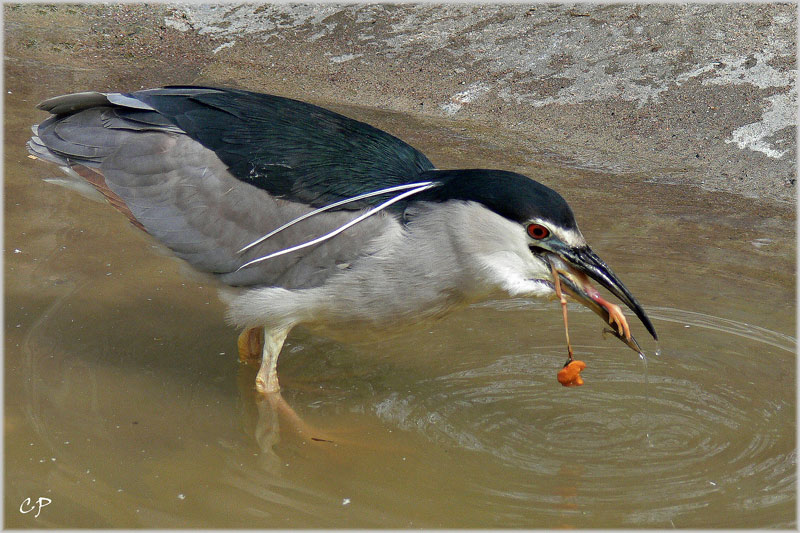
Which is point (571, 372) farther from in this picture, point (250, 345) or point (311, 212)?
point (250, 345)

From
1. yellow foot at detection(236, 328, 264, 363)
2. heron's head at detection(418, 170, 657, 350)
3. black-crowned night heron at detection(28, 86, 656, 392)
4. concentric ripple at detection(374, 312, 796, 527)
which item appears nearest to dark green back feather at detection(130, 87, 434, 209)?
black-crowned night heron at detection(28, 86, 656, 392)

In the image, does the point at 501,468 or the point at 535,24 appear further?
the point at 535,24

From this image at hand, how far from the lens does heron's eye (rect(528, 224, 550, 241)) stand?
356 cm

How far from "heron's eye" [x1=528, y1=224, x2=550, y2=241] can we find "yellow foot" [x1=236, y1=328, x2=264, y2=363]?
1.62m

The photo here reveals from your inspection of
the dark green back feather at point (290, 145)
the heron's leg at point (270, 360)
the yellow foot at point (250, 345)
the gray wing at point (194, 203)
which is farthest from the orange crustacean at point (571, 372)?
the yellow foot at point (250, 345)

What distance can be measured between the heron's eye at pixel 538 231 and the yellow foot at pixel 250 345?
1619 millimetres


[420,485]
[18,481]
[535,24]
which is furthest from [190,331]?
[535,24]

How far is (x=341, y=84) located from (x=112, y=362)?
370 cm

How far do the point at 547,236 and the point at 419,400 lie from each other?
108cm

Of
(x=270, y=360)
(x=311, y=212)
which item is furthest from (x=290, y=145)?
(x=270, y=360)

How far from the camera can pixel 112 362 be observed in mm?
4430

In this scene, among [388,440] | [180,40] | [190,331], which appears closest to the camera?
[388,440]

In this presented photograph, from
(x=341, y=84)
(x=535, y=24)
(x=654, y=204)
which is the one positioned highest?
(x=535, y=24)

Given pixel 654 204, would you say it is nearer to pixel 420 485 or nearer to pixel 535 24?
pixel 535 24
